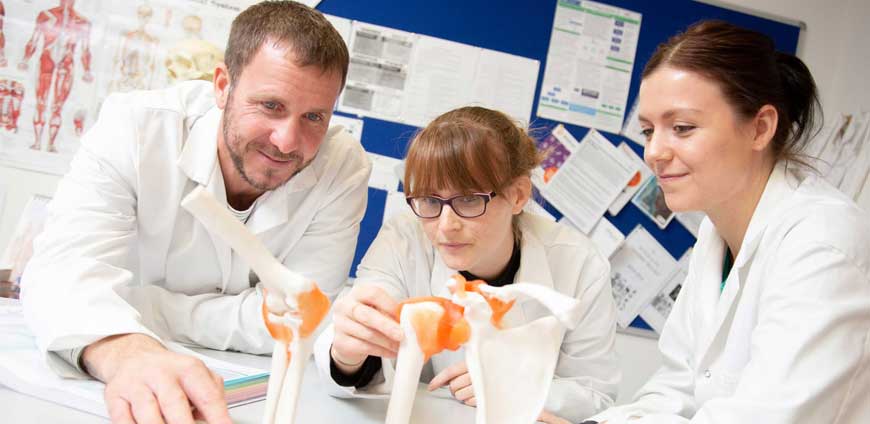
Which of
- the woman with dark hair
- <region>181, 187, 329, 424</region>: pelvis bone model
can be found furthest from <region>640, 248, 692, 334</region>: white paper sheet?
<region>181, 187, 329, 424</region>: pelvis bone model

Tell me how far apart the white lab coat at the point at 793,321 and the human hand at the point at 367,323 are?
1.50 feet

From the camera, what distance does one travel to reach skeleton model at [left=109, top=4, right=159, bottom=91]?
237 centimetres

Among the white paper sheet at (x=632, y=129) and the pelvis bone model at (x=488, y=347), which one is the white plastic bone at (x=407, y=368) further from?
the white paper sheet at (x=632, y=129)

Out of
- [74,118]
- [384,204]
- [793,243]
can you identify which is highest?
[793,243]

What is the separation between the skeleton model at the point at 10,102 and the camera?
2293 mm

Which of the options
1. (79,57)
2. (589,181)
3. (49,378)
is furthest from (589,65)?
(49,378)

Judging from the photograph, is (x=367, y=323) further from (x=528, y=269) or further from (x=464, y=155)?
(x=528, y=269)

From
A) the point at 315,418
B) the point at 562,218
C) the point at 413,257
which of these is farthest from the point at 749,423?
the point at 562,218

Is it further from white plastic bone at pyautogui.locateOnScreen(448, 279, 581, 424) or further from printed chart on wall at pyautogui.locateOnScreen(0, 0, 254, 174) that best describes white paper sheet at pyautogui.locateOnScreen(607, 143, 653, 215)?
white plastic bone at pyautogui.locateOnScreen(448, 279, 581, 424)

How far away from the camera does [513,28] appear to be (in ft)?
8.52

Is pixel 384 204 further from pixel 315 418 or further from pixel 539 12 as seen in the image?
pixel 315 418

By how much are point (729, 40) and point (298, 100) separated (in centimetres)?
84

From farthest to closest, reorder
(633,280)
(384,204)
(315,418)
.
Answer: (633,280) < (384,204) < (315,418)

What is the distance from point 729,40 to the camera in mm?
1288
